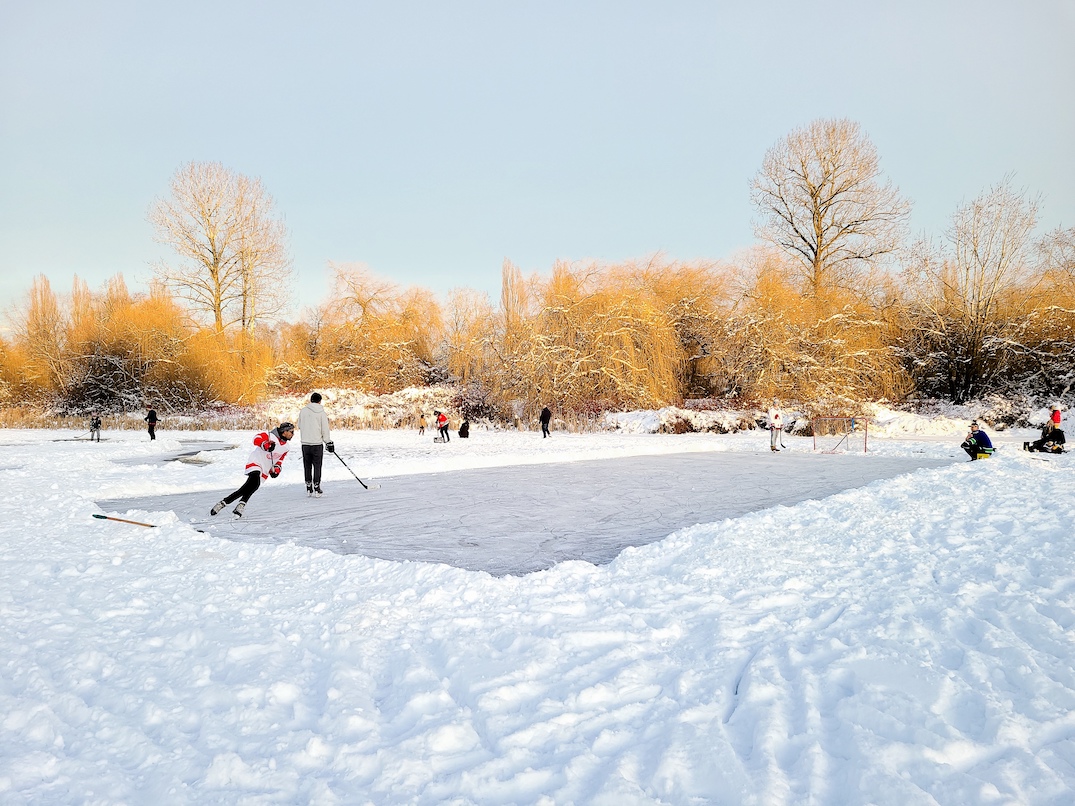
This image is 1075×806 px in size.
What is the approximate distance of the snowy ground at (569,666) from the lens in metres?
→ 2.61

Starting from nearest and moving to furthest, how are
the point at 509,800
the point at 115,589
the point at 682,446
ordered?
the point at 509,800 < the point at 115,589 < the point at 682,446

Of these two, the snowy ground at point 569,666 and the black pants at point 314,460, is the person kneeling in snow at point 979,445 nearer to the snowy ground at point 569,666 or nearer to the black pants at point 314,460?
the snowy ground at point 569,666

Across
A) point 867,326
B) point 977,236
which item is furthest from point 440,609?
point 977,236

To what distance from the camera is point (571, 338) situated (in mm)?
29781

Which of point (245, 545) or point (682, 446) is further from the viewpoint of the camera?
point (682, 446)

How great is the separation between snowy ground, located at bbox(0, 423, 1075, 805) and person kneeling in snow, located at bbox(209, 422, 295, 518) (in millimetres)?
1520

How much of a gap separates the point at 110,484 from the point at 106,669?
350 inches

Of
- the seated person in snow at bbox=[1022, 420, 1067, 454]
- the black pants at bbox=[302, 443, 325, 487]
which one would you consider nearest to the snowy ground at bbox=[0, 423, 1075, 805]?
the black pants at bbox=[302, 443, 325, 487]

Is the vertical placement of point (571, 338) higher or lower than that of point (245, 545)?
higher

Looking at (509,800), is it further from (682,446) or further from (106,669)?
(682,446)

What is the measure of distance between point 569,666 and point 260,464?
6.43 metres

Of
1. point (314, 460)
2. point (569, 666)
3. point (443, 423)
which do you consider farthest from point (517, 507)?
point (443, 423)

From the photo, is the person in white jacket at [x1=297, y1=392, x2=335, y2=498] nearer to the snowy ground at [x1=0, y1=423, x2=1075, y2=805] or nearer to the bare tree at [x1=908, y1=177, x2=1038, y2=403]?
the snowy ground at [x1=0, y1=423, x2=1075, y2=805]

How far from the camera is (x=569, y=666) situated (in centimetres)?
363
